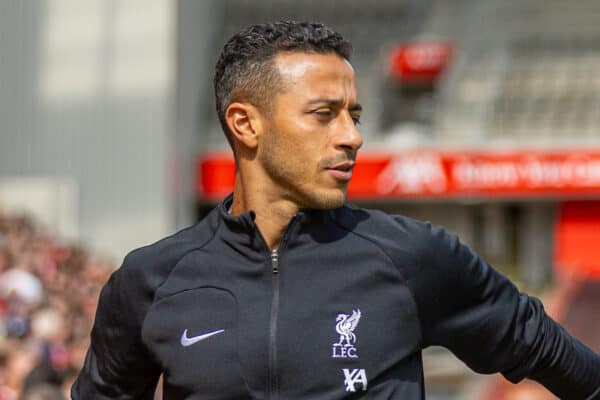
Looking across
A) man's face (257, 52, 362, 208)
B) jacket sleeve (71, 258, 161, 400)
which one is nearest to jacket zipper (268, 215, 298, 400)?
man's face (257, 52, 362, 208)

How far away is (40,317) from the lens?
5.84 m

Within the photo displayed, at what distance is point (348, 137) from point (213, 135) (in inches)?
716

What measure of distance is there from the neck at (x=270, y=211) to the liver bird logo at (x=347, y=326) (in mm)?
164

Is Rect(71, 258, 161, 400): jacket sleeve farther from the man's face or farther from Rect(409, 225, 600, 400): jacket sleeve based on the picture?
Rect(409, 225, 600, 400): jacket sleeve

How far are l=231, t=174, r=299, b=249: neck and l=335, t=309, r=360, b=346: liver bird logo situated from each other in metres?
0.16

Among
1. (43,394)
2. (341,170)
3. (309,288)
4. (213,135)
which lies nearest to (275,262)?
(309,288)

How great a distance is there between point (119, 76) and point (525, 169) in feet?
21.0

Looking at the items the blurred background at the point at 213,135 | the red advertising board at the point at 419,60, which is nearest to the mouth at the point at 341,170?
the blurred background at the point at 213,135

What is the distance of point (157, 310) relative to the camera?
1795 mm

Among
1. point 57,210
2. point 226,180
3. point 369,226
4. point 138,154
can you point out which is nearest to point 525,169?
point 226,180

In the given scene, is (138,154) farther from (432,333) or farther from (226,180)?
(432,333)

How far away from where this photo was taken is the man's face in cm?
175

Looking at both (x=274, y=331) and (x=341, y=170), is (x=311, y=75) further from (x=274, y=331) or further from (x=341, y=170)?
(x=274, y=331)

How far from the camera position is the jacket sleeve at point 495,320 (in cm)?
172
